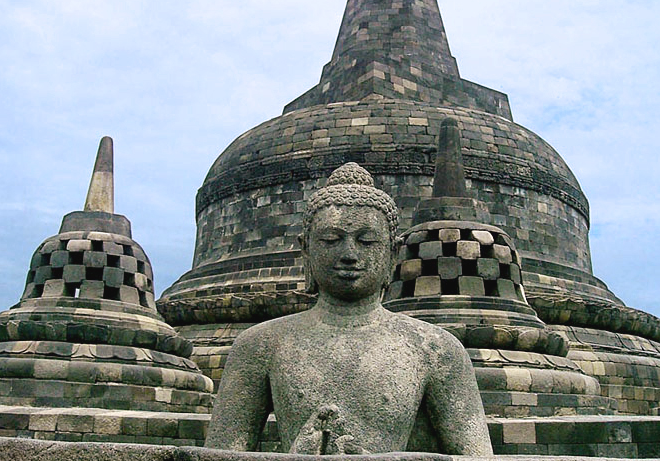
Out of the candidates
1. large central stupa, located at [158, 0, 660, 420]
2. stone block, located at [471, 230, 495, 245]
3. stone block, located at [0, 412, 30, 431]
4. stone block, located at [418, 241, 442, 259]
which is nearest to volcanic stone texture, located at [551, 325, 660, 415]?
large central stupa, located at [158, 0, 660, 420]

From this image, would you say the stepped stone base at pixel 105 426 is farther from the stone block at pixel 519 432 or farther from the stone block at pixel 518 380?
the stone block at pixel 518 380

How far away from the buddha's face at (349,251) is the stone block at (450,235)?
6.71m

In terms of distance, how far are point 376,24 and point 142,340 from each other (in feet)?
40.2

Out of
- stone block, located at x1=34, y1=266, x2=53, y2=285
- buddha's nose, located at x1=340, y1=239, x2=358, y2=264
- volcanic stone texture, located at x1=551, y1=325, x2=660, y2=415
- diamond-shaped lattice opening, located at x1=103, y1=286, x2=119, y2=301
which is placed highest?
stone block, located at x1=34, y1=266, x2=53, y2=285

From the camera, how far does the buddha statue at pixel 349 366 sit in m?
3.97

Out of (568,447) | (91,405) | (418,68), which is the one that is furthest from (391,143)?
(568,447)

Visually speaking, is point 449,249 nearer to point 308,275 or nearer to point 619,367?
point 619,367

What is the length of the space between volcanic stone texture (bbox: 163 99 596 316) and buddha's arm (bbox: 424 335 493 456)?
1099 centimetres

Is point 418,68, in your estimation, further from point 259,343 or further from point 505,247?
point 259,343

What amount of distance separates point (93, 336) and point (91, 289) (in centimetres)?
115

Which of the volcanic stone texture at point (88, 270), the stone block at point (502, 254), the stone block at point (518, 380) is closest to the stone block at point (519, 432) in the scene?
the stone block at point (518, 380)

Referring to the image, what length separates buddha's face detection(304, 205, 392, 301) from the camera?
4.35 m

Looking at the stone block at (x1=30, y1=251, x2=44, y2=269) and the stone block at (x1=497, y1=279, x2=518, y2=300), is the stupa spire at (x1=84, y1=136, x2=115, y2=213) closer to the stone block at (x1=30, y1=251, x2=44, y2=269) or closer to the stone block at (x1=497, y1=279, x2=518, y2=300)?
the stone block at (x1=30, y1=251, x2=44, y2=269)

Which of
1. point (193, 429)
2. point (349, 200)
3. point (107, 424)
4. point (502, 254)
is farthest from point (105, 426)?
point (502, 254)
